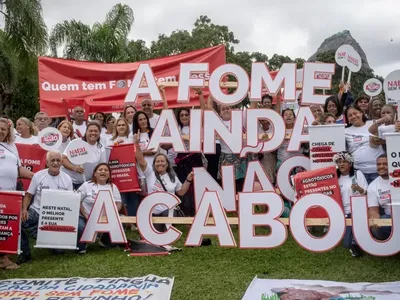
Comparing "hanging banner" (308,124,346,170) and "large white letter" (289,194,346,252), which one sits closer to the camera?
"large white letter" (289,194,346,252)

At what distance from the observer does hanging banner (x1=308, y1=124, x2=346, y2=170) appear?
5344 mm

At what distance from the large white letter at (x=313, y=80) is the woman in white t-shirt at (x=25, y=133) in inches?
135

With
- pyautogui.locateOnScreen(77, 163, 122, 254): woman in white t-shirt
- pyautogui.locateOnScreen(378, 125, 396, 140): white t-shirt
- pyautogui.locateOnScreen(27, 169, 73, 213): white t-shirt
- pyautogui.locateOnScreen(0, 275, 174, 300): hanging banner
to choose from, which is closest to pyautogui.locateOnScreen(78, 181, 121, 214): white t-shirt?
pyautogui.locateOnScreen(77, 163, 122, 254): woman in white t-shirt

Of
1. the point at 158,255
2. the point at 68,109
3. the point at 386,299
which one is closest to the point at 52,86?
the point at 68,109

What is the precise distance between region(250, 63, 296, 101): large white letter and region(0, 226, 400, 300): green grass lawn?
1.74 meters

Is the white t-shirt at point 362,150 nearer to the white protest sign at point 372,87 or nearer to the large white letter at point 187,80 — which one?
the white protest sign at point 372,87

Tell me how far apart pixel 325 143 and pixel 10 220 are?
336 centimetres

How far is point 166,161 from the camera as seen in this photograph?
619cm

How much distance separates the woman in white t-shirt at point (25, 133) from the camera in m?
6.55

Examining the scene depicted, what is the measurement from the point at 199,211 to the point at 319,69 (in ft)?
6.89

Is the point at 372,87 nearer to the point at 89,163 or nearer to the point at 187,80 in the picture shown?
the point at 187,80

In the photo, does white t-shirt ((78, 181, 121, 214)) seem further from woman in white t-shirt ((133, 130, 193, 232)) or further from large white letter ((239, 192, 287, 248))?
large white letter ((239, 192, 287, 248))

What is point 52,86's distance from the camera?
891 centimetres

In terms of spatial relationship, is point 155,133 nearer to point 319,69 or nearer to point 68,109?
point 319,69
